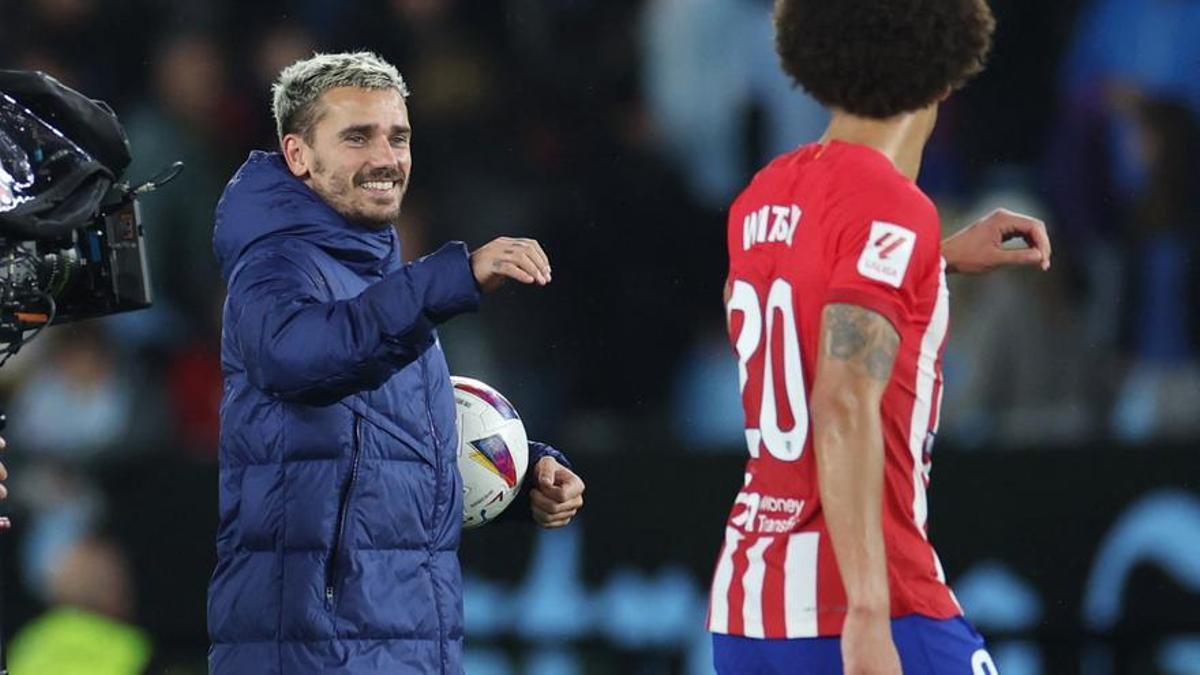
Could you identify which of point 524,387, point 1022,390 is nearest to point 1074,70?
point 1022,390

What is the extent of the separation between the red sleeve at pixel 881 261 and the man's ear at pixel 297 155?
1.32 meters

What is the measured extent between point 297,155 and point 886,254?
1.44m

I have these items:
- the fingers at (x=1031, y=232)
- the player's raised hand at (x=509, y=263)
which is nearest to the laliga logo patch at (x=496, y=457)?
the player's raised hand at (x=509, y=263)

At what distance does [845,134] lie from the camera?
3320 millimetres

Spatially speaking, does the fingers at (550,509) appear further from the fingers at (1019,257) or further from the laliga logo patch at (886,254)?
the laliga logo patch at (886,254)

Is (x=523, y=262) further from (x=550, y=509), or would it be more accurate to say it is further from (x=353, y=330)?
(x=550, y=509)

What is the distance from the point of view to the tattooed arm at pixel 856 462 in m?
3.10

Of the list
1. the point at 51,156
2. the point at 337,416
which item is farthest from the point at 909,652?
the point at 51,156

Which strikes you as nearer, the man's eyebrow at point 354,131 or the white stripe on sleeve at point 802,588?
the white stripe on sleeve at point 802,588

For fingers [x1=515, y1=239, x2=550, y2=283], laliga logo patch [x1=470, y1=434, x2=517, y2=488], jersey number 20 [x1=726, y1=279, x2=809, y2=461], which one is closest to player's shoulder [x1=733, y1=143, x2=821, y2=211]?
jersey number 20 [x1=726, y1=279, x2=809, y2=461]

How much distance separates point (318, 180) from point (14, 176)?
0.60 metres

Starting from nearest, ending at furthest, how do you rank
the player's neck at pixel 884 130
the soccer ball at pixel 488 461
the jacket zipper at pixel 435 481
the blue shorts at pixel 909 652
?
the blue shorts at pixel 909 652
the player's neck at pixel 884 130
the jacket zipper at pixel 435 481
the soccer ball at pixel 488 461

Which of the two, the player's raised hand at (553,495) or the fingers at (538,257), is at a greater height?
the fingers at (538,257)

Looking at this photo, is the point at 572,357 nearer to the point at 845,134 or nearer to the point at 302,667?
the point at 302,667
